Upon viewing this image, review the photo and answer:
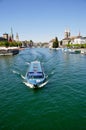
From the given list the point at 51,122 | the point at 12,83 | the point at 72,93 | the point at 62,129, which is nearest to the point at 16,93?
the point at 12,83

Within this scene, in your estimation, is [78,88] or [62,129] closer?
[62,129]

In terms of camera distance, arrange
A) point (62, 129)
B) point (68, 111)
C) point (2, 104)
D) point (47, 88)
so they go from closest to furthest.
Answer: point (62, 129) < point (68, 111) < point (2, 104) < point (47, 88)

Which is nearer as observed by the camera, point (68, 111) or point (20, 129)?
point (20, 129)

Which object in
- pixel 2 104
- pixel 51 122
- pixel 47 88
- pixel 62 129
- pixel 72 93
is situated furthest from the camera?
pixel 47 88

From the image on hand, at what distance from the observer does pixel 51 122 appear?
23812 mm

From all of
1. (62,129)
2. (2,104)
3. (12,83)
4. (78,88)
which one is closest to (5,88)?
(12,83)

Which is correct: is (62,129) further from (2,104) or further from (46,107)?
(2,104)

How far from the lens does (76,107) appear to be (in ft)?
93.8

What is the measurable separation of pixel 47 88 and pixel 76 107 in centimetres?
1076

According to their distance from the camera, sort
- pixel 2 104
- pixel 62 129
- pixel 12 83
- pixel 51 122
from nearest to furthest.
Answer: pixel 62 129, pixel 51 122, pixel 2 104, pixel 12 83

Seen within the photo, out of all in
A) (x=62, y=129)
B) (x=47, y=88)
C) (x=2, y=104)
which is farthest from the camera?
(x=47, y=88)

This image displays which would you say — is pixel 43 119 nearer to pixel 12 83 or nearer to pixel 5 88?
pixel 5 88

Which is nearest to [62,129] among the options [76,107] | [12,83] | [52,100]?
[76,107]

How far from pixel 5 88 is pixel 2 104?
31.1 feet
